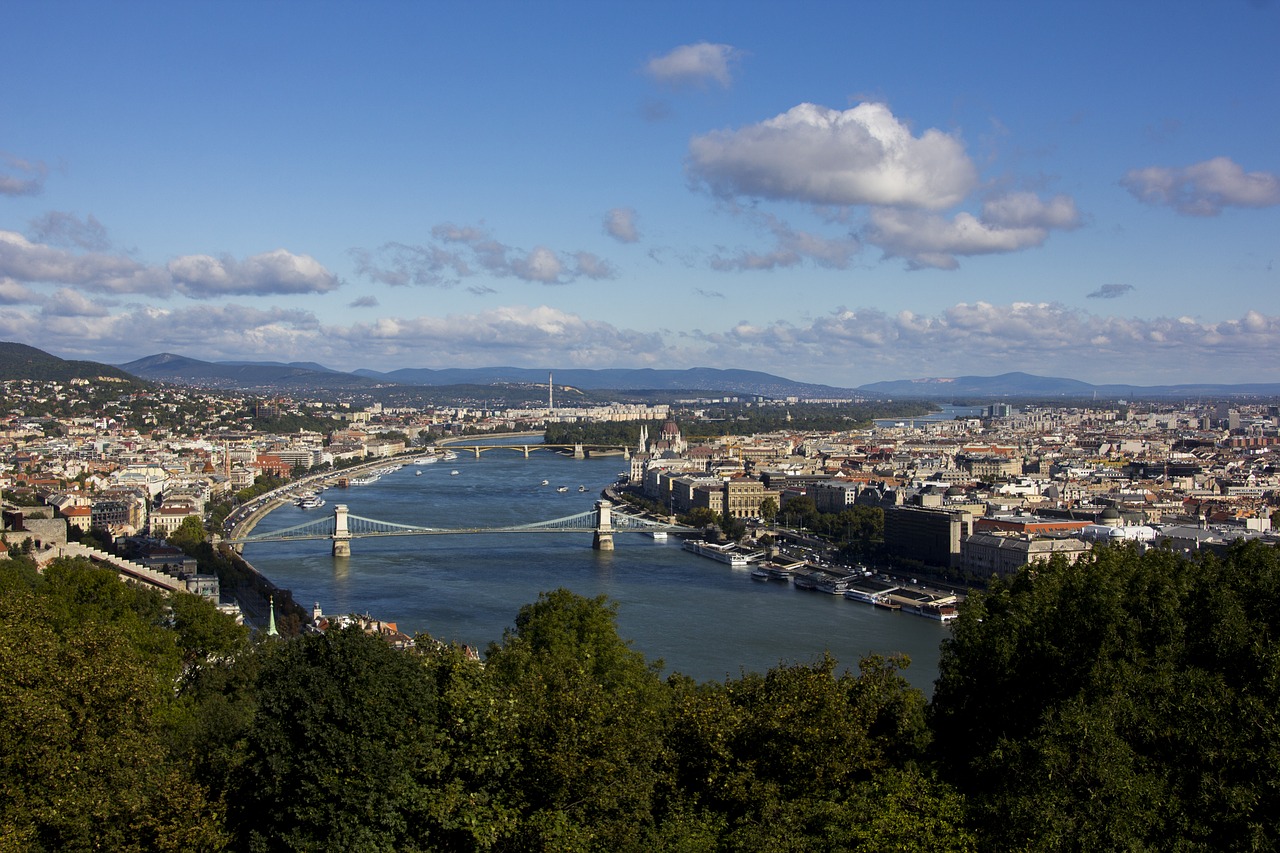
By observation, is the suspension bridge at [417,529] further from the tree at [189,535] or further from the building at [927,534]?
the building at [927,534]

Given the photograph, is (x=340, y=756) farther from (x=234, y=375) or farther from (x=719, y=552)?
(x=234, y=375)

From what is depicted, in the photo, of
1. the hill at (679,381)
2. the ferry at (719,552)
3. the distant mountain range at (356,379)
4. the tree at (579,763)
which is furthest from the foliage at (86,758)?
the hill at (679,381)

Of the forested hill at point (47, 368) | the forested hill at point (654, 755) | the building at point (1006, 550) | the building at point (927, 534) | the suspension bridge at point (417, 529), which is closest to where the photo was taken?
the forested hill at point (654, 755)

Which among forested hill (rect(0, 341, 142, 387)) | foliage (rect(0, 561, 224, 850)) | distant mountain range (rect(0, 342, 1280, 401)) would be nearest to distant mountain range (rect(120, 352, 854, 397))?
distant mountain range (rect(0, 342, 1280, 401))

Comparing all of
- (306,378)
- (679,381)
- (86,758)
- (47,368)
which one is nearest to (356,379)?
(306,378)

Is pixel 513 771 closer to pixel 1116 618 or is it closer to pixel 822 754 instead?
pixel 822 754

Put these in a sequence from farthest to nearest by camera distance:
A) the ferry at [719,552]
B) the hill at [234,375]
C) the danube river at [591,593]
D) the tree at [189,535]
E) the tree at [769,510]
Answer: the hill at [234,375] < the tree at [769,510] < the ferry at [719,552] < the tree at [189,535] < the danube river at [591,593]

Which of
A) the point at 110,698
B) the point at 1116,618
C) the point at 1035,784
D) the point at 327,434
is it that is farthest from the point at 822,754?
the point at 327,434
